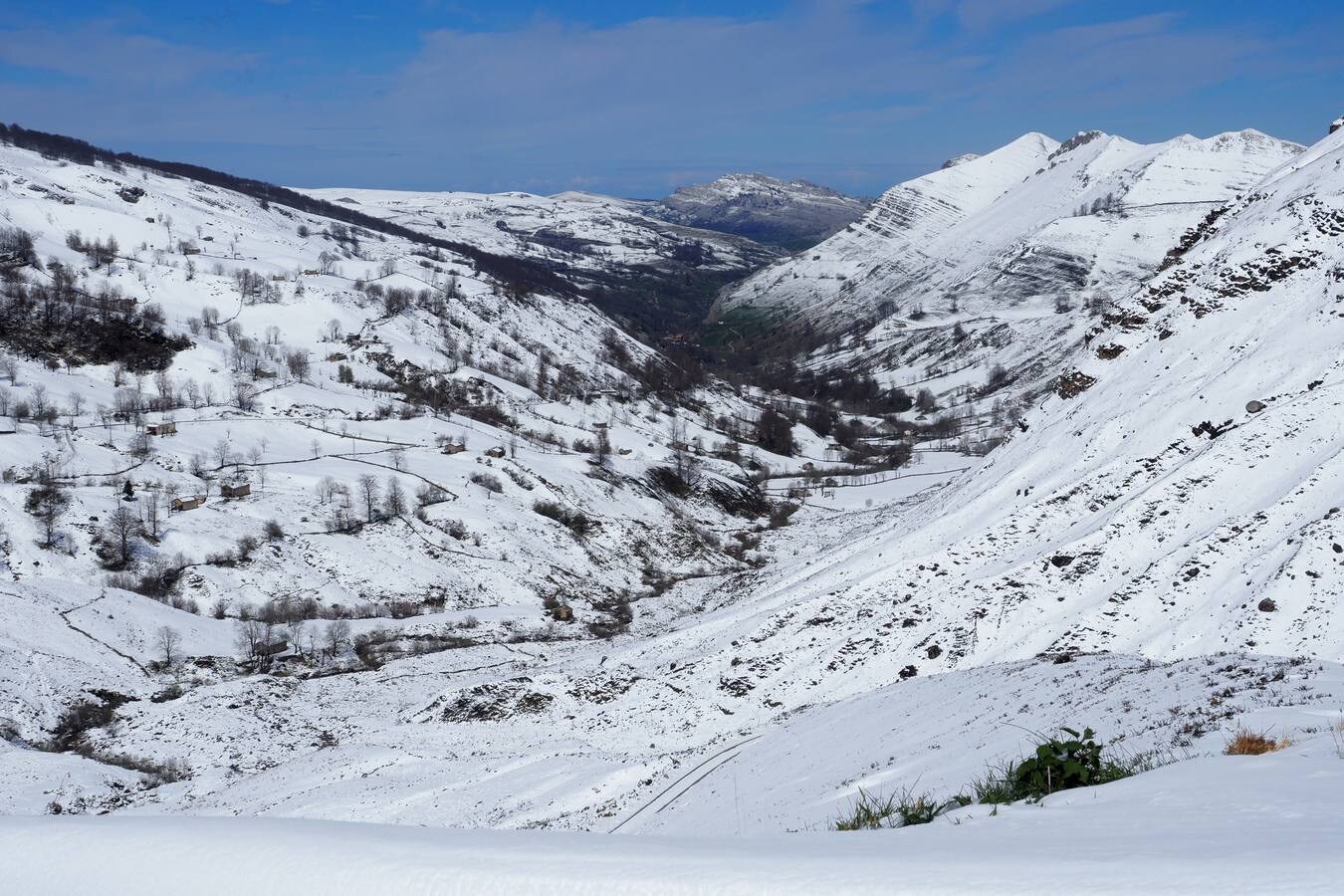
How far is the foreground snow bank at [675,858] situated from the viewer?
439 cm

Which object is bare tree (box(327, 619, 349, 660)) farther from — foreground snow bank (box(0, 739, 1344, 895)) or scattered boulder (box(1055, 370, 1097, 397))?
foreground snow bank (box(0, 739, 1344, 895))

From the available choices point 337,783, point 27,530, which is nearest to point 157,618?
point 27,530

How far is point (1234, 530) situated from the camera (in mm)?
27453

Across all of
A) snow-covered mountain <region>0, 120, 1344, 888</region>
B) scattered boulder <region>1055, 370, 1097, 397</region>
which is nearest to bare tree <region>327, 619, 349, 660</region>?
snow-covered mountain <region>0, 120, 1344, 888</region>

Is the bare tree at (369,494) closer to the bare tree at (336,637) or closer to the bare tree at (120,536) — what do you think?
the bare tree at (120,536)

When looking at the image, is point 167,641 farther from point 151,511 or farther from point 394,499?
point 394,499

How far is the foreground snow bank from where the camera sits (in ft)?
14.4

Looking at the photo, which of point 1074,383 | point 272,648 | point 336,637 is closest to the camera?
point 272,648

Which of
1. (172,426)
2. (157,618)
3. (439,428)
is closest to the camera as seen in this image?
(157,618)

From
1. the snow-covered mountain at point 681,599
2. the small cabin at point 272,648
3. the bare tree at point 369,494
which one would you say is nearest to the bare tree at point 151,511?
the snow-covered mountain at point 681,599

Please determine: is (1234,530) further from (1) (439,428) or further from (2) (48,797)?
(1) (439,428)

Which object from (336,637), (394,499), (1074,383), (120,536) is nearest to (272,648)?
(336,637)

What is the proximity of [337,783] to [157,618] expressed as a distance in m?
23.2

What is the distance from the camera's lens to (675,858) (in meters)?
4.83
